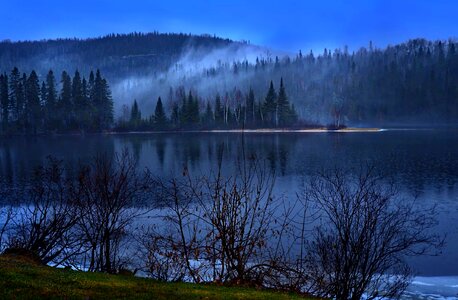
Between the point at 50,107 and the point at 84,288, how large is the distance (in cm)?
11900

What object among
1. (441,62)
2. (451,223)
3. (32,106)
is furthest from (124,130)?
(441,62)

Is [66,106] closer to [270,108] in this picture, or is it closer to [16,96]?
[16,96]

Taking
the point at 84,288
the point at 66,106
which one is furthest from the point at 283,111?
the point at 84,288

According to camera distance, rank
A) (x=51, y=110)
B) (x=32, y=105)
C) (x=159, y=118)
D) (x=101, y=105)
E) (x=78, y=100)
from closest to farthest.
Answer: (x=32, y=105) → (x=51, y=110) → (x=78, y=100) → (x=101, y=105) → (x=159, y=118)

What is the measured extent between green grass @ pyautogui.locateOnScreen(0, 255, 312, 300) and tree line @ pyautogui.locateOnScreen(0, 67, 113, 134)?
10806 cm

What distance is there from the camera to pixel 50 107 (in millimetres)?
118562

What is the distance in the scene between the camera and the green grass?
28.8 ft

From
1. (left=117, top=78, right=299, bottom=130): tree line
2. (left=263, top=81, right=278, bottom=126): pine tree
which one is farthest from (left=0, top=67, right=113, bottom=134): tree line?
(left=263, top=81, right=278, bottom=126): pine tree

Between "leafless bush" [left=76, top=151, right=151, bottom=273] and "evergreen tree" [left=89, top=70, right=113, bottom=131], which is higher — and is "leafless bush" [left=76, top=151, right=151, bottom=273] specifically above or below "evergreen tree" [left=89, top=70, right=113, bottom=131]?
below

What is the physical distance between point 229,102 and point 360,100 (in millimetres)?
66735

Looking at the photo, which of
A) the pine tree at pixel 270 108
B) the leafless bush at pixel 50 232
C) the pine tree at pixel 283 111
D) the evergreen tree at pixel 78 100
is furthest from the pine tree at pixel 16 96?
the leafless bush at pixel 50 232

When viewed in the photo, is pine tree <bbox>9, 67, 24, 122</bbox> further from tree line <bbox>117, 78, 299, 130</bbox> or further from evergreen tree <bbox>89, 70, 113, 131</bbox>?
tree line <bbox>117, 78, 299, 130</bbox>

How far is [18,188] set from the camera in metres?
31.7

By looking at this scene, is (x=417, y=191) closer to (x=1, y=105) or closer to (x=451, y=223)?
(x=451, y=223)
